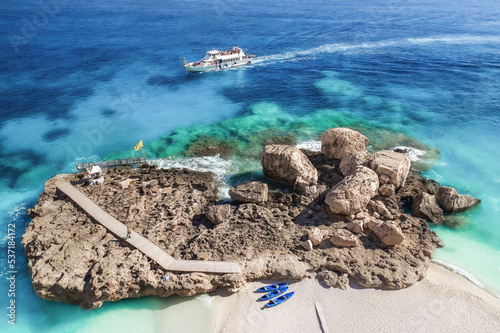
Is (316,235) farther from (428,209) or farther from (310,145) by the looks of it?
(310,145)

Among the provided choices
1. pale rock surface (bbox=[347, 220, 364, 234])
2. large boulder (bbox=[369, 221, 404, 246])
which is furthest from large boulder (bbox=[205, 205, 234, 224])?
large boulder (bbox=[369, 221, 404, 246])

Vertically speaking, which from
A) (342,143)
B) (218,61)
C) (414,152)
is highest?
(342,143)

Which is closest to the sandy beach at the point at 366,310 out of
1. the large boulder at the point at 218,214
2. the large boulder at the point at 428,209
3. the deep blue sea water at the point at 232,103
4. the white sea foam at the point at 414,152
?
the deep blue sea water at the point at 232,103

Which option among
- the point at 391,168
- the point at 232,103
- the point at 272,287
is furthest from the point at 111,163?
the point at 391,168

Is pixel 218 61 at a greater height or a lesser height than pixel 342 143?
lesser

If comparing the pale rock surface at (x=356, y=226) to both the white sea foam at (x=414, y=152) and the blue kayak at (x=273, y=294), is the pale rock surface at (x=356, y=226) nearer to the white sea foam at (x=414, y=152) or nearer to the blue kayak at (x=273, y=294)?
the blue kayak at (x=273, y=294)

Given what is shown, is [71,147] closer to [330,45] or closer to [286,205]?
[286,205]

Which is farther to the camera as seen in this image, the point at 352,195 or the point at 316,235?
the point at 352,195
